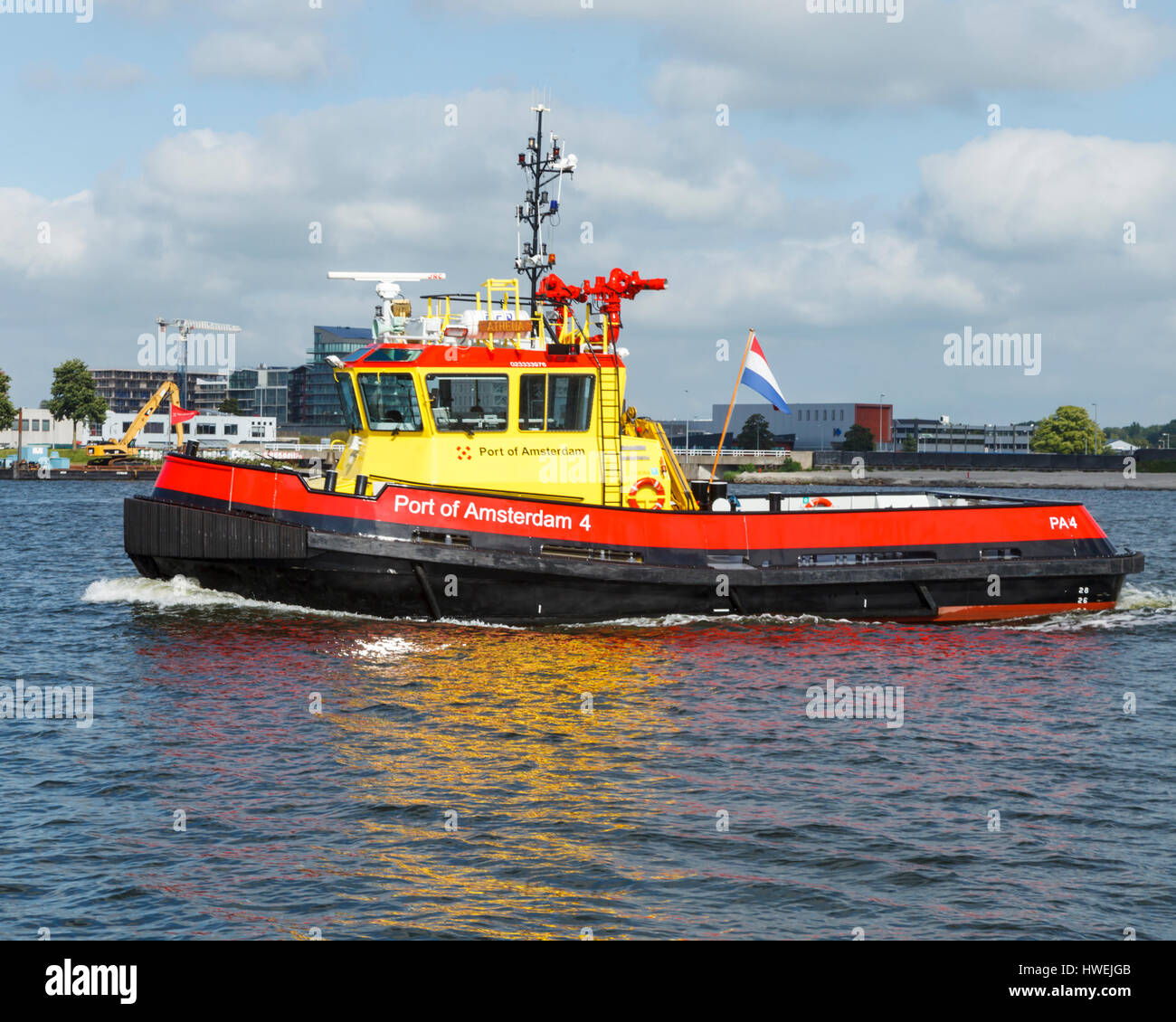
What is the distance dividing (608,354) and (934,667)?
23.1ft

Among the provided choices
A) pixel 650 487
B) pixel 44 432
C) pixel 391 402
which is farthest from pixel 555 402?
pixel 44 432

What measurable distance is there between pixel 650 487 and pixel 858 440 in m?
121

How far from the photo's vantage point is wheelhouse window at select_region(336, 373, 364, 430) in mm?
18969

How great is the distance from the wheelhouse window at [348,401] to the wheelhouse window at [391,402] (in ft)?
0.86

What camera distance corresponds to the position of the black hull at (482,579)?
17562 millimetres

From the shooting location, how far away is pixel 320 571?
17641mm

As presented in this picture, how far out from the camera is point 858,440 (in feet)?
449

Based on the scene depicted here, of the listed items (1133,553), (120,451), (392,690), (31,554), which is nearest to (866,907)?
(392,690)

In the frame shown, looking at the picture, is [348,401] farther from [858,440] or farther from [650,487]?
[858,440]

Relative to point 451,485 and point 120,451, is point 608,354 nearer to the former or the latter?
point 451,485

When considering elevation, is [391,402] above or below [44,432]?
below

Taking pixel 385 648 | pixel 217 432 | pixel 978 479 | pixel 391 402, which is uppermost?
pixel 217 432

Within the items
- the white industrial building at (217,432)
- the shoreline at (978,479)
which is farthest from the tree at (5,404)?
the shoreline at (978,479)

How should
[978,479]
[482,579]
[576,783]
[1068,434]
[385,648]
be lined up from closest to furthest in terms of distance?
[576,783] < [385,648] < [482,579] < [978,479] < [1068,434]
